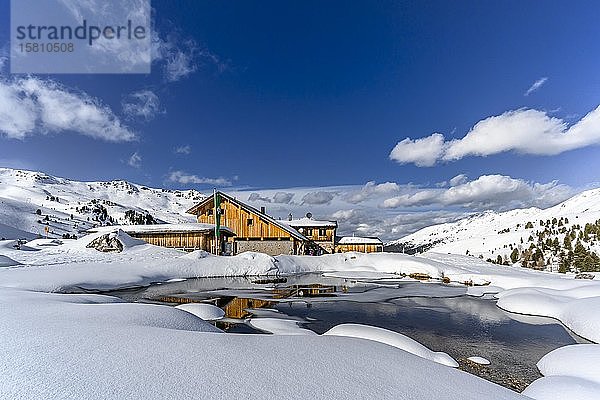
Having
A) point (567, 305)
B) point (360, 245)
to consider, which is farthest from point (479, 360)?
point (360, 245)

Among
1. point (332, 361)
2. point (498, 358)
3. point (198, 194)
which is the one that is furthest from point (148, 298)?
point (198, 194)

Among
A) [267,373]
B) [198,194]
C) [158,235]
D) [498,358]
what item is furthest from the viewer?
[198,194]

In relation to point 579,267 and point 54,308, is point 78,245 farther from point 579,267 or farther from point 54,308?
point 579,267

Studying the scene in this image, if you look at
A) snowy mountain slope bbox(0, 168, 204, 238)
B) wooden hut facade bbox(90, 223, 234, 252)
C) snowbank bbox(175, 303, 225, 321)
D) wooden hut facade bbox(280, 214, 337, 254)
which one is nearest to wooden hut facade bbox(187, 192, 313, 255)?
wooden hut facade bbox(90, 223, 234, 252)

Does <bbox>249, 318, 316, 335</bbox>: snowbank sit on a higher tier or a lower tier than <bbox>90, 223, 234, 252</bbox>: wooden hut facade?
lower

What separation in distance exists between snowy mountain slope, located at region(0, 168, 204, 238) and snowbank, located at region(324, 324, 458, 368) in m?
58.6

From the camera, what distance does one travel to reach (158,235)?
97.7ft

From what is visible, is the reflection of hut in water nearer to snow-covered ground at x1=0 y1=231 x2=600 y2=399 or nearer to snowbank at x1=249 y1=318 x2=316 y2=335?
snowbank at x1=249 y1=318 x2=316 y2=335

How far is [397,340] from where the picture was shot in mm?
7941

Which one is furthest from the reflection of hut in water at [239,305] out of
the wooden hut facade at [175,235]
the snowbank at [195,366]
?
the wooden hut facade at [175,235]

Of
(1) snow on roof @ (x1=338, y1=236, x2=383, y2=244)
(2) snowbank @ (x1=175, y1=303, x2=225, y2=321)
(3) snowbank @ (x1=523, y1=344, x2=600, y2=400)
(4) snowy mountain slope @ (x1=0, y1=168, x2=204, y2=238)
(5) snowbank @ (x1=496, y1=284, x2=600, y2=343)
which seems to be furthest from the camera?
(4) snowy mountain slope @ (x1=0, y1=168, x2=204, y2=238)

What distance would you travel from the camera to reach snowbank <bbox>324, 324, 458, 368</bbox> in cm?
731

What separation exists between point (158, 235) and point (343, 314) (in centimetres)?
2237

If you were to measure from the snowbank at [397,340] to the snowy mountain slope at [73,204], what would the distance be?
5859cm
